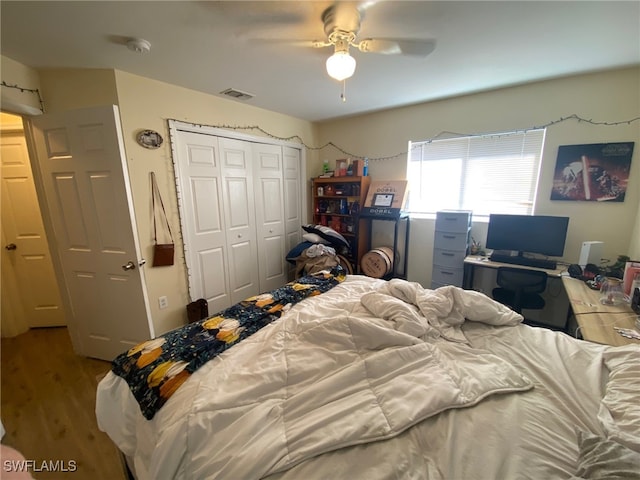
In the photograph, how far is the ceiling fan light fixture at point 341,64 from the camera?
147cm

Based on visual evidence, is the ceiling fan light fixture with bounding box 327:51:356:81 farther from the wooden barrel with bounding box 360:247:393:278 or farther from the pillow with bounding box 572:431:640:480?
Answer: the wooden barrel with bounding box 360:247:393:278

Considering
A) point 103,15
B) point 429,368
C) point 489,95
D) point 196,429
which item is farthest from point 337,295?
point 489,95

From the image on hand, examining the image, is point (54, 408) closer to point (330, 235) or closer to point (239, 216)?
point (239, 216)

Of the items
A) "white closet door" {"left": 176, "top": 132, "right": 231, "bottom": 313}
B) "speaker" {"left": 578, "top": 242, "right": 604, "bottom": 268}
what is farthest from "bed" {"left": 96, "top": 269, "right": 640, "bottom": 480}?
"white closet door" {"left": 176, "top": 132, "right": 231, "bottom": 313}

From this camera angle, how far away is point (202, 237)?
274 centimetres

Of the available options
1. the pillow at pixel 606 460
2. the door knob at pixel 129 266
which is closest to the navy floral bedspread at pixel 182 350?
the door knob at pixel 129 266

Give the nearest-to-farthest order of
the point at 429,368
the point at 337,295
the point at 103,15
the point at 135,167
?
1. the point at 429,368
2. the point at 103,15
3. the point at 337,295
4. the point at 135,167

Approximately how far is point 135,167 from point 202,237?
0.87 metres

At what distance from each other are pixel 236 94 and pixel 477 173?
109 inches

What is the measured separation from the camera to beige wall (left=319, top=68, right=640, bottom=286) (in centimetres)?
220

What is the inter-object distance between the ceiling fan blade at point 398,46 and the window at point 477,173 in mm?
1519

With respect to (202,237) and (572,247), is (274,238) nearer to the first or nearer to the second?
(202,237)

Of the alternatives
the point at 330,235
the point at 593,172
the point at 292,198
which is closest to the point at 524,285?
the point at 593,172

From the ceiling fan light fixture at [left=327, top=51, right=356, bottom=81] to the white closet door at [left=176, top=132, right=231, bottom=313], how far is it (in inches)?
67.2
